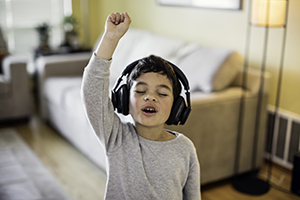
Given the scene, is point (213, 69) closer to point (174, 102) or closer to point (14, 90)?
point (174, 102)

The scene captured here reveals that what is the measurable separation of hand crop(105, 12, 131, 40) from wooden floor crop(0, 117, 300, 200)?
54.1 inches

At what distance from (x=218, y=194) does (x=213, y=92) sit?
Result: 61 centimetres

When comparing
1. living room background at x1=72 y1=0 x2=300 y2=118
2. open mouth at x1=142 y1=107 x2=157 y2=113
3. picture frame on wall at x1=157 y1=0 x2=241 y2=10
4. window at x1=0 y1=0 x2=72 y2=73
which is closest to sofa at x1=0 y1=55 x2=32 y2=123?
window at x1=0 y1=0 x2=72 y2=73

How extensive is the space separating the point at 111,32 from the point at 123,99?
0.74ft

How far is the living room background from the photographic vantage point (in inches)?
90.6

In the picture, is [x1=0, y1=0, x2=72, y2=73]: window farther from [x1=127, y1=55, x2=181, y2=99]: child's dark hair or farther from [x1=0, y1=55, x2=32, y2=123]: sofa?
[x1=127, y1=55, x2=181, y2=99]: child's dark hair

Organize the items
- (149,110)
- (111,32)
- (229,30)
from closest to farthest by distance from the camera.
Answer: (111,32)
(149,110)
(229,30)

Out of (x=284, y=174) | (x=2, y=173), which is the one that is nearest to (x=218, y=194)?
(x=284, y=174)

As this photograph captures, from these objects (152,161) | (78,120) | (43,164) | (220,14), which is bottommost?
(43,164)

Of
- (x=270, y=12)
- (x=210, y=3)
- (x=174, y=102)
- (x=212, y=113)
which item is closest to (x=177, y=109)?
(x=174, y=102)

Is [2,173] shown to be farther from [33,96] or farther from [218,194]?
[33,96]

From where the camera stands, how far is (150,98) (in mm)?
1054

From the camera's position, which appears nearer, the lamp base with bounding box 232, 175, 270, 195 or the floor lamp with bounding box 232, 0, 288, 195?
the floor lamp with bounding box 232, 0, 288, 195

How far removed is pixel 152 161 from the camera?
1.07 metres
